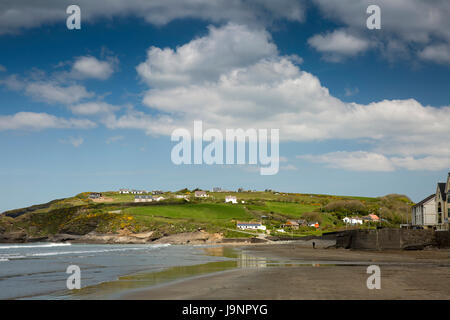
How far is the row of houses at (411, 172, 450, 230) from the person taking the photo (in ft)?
225

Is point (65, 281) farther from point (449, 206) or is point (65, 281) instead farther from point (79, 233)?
point (79, 233)

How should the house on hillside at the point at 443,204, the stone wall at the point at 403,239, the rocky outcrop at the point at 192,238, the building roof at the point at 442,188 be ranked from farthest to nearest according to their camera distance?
the rocky outcrop at the point at 192,238, the building roof at the point at 442,188, the house on hillside at the point at 443,204, the stone wall at the point at 403,239

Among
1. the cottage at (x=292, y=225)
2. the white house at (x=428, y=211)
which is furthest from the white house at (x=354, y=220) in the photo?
the white house at (x=428, y=211)

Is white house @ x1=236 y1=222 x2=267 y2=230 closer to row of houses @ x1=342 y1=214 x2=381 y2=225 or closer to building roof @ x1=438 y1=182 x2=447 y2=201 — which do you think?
row of houses @ x1=342 y1=214 x2=381 y2=225

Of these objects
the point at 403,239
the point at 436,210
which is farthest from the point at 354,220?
the point at 403,239

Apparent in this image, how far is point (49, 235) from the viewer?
511ft

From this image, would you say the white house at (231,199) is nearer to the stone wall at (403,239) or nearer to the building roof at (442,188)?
the building roof at (442,188)

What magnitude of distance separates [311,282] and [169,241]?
115803 mm

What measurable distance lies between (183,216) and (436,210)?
99154 mm

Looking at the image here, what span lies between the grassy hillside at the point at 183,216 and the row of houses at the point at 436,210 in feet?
168

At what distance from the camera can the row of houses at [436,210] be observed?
68.4m

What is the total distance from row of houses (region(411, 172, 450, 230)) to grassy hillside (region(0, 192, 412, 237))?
168 ft

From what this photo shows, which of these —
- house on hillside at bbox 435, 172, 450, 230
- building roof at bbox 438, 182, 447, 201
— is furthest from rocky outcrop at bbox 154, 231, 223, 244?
building roof at bbox 438, 182, 447, 201
